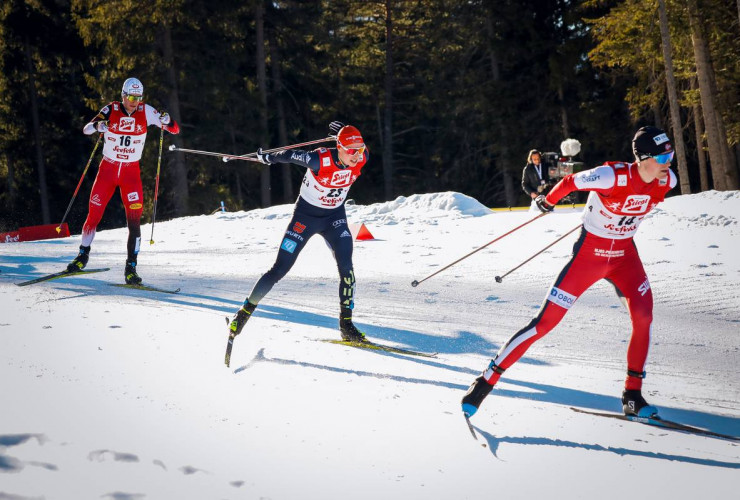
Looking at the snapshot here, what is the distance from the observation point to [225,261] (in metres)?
12.4

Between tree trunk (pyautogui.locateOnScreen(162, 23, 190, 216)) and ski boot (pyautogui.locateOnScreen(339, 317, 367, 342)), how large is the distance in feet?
66.3

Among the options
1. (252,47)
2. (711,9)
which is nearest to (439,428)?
(711,9)

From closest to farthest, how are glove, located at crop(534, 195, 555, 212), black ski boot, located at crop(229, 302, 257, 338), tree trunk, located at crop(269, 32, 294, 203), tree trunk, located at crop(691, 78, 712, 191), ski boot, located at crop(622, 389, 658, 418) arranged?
ski boot, located at crop(622, 389, 658, 418)
glove, located at crop(534, 195, 555, 212)
black ski boot, located at crop(229, 302, 257, 338)
tree trunk, located at crop(691, 78, 712, 191)
tree trunk, located at crop(269, 32, 294, 203)

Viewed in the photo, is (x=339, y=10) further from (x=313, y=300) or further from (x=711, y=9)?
(x=313, y=300)

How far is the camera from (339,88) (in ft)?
112

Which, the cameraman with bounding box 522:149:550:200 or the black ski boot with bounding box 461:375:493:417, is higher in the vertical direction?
the cameraman with bounding box 522:149:550:200

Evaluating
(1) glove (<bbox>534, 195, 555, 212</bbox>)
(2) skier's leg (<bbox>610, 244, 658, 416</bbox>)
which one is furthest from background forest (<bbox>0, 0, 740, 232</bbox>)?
(2) skier's leg (<bbox>610, 244, 658, 416</bbox>)

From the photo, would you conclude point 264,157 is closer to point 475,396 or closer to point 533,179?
point 533,179

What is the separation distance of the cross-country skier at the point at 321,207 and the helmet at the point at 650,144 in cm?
251

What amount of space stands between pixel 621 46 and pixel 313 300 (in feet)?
53.3

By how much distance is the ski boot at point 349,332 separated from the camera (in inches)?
281

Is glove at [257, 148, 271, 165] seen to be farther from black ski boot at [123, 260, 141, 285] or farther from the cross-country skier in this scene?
black ski boot at [123, 260, 141, 285]

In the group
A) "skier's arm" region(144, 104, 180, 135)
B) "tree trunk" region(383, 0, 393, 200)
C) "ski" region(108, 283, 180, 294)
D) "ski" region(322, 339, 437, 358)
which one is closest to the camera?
"ski" region(322, 339, 437, 358)

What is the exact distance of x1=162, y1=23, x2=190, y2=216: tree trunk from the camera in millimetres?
25859
